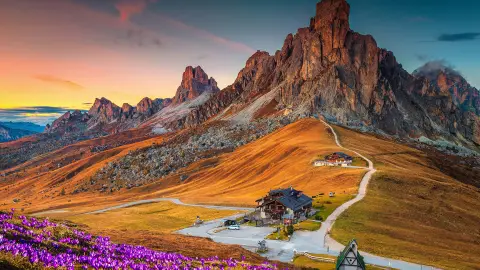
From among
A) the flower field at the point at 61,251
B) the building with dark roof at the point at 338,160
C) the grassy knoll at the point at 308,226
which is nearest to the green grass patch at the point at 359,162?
the building with dark roof at the point at 338,160

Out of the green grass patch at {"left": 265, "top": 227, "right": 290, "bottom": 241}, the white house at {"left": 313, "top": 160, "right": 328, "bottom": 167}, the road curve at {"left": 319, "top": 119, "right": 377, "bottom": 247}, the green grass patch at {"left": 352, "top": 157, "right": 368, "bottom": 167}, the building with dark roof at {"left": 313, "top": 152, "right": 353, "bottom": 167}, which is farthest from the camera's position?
the white house at {"left": 313, "top": 160, "right": 328, "bottom": 167}

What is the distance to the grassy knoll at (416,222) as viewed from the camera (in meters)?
59.1

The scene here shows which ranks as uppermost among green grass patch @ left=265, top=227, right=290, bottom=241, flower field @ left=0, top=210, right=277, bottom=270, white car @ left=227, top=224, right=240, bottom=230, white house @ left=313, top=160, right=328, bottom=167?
flower field @ left=0, top=210, right=277, bottom=270

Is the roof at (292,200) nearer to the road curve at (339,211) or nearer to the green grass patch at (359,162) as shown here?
the road curve at (339,211)

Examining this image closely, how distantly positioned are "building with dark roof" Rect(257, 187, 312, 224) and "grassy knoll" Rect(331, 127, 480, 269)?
32.9 feet

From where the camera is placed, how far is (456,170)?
180750 millimetres

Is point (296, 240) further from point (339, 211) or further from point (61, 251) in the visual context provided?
point (61, 251)

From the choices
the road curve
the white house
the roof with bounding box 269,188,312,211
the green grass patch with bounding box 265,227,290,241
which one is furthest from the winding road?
the white house

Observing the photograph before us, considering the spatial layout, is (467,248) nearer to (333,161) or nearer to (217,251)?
(217,251)

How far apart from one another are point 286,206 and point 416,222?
27.3 meters

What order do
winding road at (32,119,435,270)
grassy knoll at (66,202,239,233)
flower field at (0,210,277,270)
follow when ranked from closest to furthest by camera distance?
flower field at (0,210,277,270) → winding road at (32,119,435,270) → grassy knoll at (66,202,239,233)

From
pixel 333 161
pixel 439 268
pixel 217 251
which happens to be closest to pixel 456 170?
pixel 333 161

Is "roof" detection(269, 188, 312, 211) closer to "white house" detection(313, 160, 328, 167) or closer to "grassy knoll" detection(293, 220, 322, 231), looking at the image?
"grassy knoll" detection(293, 220, 322, 231)

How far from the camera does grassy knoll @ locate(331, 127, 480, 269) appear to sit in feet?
194
